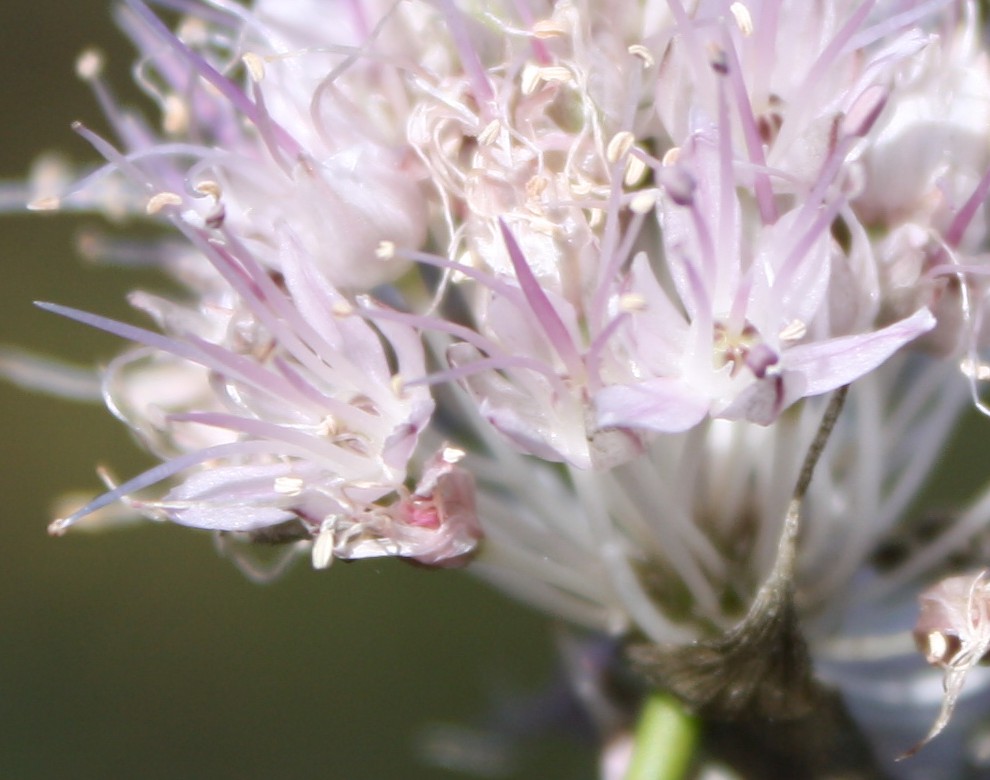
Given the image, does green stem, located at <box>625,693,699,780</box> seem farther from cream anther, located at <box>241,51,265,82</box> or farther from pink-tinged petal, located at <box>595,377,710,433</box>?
cream anther, located at <box>241,51,265,82</box>

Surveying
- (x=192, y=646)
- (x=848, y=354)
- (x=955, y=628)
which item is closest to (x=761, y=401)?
(x=848, y=354)

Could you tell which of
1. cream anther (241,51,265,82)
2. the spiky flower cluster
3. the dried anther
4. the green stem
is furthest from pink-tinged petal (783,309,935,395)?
cream anther (241,51,265,82)

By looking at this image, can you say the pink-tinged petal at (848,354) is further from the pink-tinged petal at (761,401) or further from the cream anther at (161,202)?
the cream anther at (161,202)

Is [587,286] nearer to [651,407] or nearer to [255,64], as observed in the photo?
[651,407]

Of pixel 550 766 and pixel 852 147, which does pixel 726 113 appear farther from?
pixel 550 766

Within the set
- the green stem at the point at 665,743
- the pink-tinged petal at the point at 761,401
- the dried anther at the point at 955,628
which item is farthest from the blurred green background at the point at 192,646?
the pink-tinged petal at the point at 761,401

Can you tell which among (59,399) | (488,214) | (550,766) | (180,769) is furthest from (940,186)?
(59,399)
